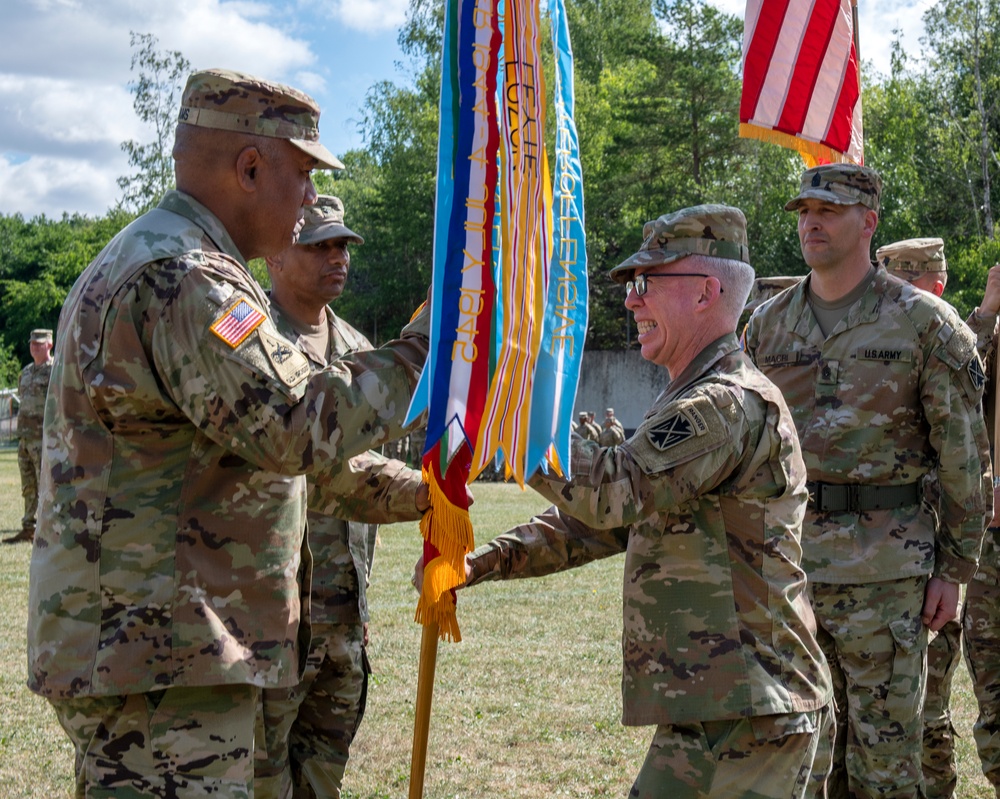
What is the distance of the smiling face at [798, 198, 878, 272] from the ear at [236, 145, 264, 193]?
300 centimetres

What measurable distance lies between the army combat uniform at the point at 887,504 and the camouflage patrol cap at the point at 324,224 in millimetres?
2252

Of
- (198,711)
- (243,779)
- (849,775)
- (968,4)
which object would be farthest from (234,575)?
(968,4)

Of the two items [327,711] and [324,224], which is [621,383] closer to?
[324,224]

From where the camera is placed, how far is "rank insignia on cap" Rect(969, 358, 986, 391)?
5074 millimetres

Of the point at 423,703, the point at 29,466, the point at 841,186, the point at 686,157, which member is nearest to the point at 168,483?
the point at 423,703

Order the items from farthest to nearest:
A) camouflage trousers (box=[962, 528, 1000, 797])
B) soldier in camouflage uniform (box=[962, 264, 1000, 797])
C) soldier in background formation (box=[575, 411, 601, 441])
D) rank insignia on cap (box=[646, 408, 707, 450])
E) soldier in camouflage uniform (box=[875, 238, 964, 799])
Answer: camouflage trousers (box=[962, 528, 1000, 797]), soldier in camouflage uniform (box=[962, 264, 1000, 797]), soldier in camouflage uniform (box=[875, 238, 964, 799]), soldier in background formation (box=[575, 411, 601, 441]), rank insignia on cap (box=[646, 408, 707, 450])

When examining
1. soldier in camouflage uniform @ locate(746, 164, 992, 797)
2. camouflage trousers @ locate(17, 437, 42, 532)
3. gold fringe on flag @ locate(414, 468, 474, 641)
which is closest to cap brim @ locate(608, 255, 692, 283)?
gold fringe on flag @ locate(414, 468, 474, 641)

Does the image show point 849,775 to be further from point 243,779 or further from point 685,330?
point 243,779

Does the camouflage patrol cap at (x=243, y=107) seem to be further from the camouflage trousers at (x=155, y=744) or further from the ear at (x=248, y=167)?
the camouflage trousers at (x=155, y=744)

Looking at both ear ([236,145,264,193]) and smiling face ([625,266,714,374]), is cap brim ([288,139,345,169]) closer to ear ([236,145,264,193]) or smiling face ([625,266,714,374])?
ear ([236,145,264,193])

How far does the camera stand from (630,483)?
323cm

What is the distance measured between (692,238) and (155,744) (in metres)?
2.04

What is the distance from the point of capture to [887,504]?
5.09 m

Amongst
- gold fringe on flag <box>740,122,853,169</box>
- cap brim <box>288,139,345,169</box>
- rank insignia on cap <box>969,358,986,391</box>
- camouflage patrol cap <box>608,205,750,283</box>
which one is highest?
gold fringe on flag <box>740,122,853,169</box>
